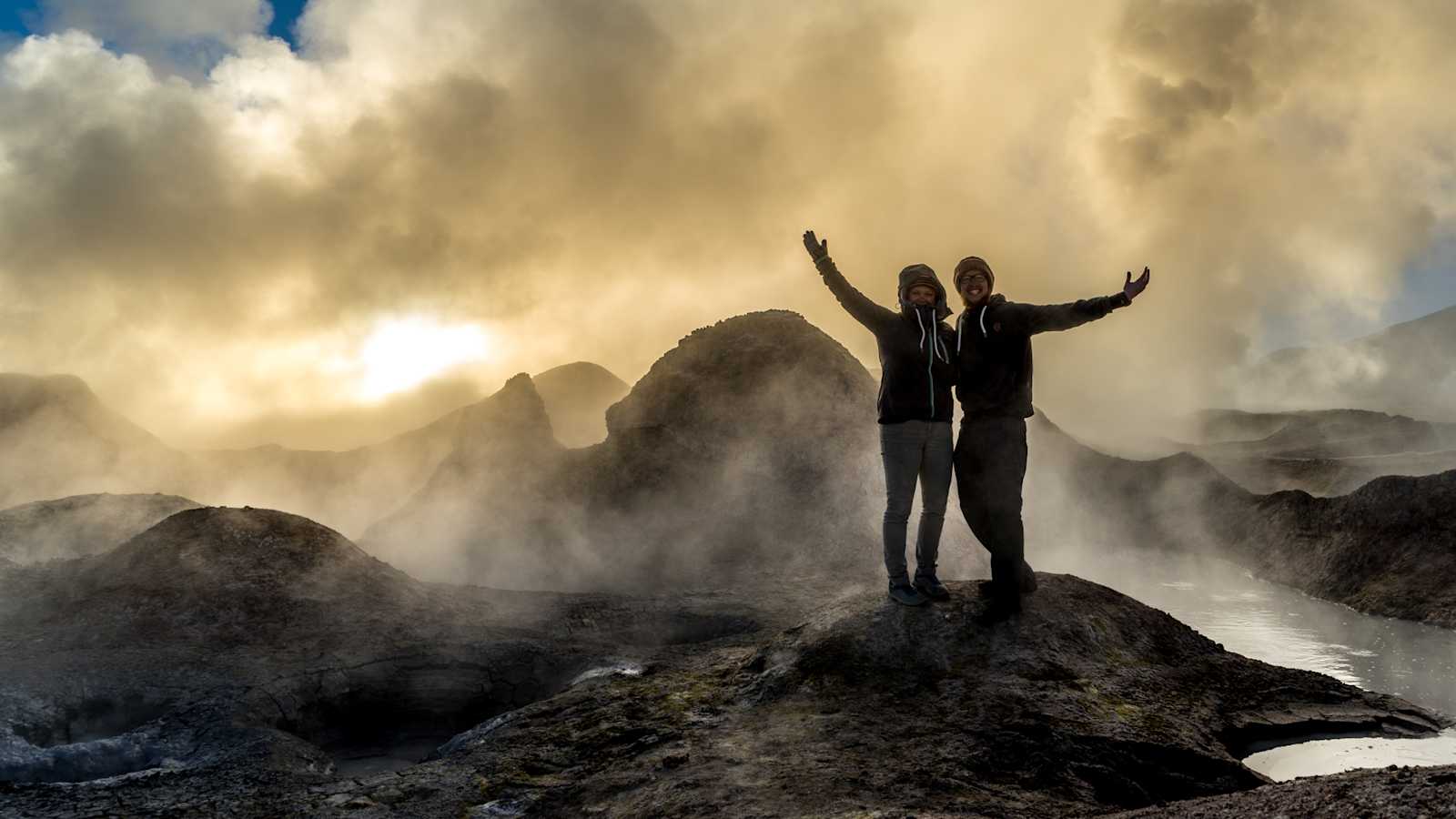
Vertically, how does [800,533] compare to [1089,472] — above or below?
below

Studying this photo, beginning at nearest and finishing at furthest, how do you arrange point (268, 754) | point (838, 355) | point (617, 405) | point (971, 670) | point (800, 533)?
point (971, 670) → point (268, 754) → point (800, 533) → point (838, 355) → point (617, 405)

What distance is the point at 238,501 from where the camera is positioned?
5831 cm

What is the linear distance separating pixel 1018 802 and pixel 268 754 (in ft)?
21.2

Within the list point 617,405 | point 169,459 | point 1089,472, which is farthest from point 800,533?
point 169,459

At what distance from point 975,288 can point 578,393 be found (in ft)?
287

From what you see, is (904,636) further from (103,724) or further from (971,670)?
(103,724)

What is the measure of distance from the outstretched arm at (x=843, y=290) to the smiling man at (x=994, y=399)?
0.76 meters

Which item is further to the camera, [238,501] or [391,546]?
[238,501]

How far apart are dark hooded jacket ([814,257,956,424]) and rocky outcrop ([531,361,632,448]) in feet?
239

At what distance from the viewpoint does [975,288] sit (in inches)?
284

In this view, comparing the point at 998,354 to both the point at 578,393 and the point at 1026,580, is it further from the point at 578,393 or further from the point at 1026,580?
the point at 578,393

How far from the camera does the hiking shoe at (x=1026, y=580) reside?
7.61 m

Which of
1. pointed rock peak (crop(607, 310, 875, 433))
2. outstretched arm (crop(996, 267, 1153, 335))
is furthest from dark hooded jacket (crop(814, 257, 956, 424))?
pointed rock peak (crop(607, 310, 875, 433))

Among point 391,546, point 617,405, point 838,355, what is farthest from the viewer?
point 391,546
